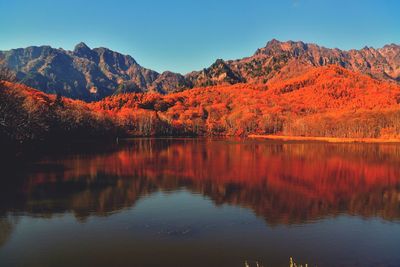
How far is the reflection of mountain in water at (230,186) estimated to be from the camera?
38125 mm

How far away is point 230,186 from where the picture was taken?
50.6 m

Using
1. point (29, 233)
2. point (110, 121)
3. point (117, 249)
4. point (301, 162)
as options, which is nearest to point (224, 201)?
point (117, 249)

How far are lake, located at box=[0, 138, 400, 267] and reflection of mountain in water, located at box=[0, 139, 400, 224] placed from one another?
15cm

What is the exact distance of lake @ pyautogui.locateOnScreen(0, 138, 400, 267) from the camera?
82.6ft

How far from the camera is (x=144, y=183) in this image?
5241 centimetres

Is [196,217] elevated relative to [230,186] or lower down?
lower down

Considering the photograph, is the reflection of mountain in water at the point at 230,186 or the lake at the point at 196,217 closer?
the lake at the point at 196,217

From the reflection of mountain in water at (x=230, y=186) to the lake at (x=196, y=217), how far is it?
15 centimetres

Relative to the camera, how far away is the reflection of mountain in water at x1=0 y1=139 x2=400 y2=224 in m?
38.1

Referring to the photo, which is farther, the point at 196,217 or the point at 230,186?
the point at 230,186

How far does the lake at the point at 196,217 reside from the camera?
2519 centimetres

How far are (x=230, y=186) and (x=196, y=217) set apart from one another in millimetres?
16181

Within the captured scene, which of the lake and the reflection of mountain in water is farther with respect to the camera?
the reflection of mountain in water

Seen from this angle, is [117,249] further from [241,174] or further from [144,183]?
[241,174]
